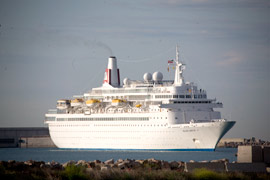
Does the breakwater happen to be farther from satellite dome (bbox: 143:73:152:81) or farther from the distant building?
the distant building

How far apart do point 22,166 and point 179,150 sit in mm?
28298

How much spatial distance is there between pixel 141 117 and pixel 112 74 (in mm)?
11239

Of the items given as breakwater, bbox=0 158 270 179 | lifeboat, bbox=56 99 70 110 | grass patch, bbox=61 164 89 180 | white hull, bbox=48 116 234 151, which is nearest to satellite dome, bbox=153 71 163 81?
white hull, bbox=48 116 234 151

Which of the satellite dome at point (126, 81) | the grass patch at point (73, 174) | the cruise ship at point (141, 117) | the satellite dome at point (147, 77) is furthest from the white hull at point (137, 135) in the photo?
the grass patch at point (73, 174)

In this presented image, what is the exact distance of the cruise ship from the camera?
59906mm

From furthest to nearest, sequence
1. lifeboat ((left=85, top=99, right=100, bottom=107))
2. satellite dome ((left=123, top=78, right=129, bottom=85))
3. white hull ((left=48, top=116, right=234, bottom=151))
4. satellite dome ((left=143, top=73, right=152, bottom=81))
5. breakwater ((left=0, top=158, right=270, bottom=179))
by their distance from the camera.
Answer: satellite dome ((left=123, top=78, right=129, bottom=85))
lifeboat ((left=85, top=99, right=100, bottom=107))
satellite dome ((left=143, top=73, right=152, bottom=81))
white hull ((left=48, top=116, right=234, bottom=151))
breakwater ((left=0, top=158, right=270, bottom=179))

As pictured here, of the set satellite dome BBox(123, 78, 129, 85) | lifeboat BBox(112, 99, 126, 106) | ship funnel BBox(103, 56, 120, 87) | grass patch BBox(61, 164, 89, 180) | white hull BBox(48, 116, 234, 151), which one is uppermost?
ship funnel BBox(103, 56, 120, 87)

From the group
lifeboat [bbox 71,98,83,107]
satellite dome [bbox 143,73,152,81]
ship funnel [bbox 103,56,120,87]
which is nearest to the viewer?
satellite dome [bbox 143,73,152,81]

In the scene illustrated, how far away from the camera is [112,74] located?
72.9 m

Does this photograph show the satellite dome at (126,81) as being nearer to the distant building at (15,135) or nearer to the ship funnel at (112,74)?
the ship funnel at (112,74)

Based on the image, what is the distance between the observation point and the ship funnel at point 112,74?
72.2 metres

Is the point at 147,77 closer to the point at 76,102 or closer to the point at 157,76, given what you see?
the point at 157,76

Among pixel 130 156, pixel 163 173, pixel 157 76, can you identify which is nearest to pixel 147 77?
pixel 157 76

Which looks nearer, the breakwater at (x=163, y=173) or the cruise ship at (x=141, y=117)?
the breakwater at (x=163, y=173)
